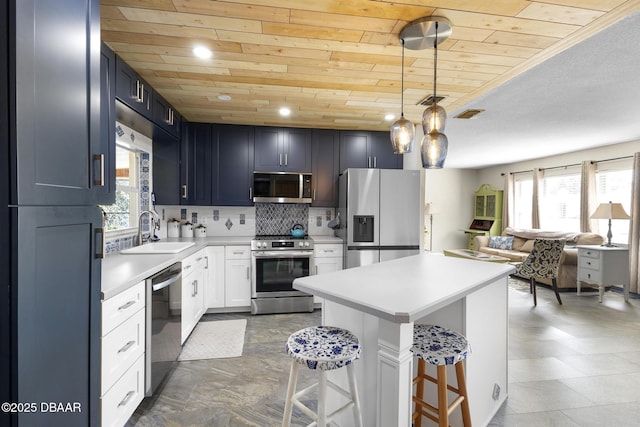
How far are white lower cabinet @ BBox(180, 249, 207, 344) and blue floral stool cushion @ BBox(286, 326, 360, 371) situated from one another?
1.54 m

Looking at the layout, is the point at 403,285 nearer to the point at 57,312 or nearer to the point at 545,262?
the point at 57,312

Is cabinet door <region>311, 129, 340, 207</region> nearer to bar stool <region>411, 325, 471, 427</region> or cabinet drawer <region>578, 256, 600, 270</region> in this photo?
bar stool <region>411, 325, 471, 427</region>

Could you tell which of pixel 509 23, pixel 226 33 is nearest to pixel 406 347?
pixel 509 23

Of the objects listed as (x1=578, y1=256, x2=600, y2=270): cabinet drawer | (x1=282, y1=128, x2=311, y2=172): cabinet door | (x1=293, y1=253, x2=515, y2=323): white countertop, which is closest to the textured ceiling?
(x1=282, y1=128, x2=311, y2=172): cabinet door

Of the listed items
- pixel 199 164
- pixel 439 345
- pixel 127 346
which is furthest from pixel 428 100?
pixel 127 346

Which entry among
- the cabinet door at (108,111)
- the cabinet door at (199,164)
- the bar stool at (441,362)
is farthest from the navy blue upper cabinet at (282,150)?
the bar stool at (441,362)

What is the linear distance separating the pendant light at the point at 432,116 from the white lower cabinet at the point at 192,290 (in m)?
2.09

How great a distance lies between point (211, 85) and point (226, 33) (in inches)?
34.7

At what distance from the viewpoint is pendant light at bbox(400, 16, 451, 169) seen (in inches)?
65.6

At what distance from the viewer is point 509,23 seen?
173 cm

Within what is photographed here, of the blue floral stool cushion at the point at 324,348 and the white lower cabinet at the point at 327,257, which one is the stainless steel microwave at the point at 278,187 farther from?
the blue floral stool cushion at the point at 324,348

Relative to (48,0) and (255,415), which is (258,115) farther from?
(255,415)

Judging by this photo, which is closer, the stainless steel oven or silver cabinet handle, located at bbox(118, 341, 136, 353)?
silver cabinet handle, located at bbox(118, 341, 136, 353)

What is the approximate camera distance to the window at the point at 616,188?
490cm
